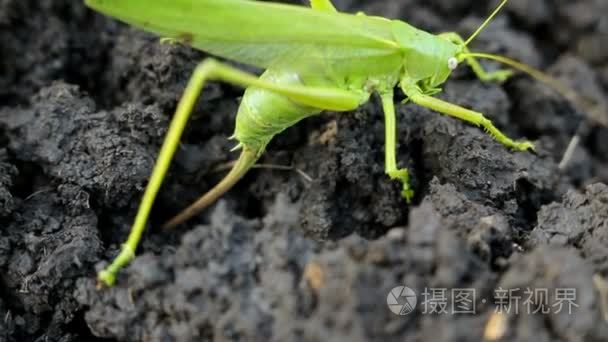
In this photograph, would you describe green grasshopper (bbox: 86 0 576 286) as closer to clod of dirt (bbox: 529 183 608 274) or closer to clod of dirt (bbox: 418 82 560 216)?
clod of dirt (bbox: 418 82 560 216)

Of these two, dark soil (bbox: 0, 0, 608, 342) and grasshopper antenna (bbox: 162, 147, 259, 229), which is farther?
grasshopper antenna (bbox: 162, 147, 259, 229)

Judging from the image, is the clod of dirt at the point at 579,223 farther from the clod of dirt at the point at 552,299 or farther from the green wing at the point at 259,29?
the green wing at the point at 259,29

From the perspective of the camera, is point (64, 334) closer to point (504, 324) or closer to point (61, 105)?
point (61, 105)

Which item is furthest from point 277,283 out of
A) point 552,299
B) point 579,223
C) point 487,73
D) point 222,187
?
point 487,73

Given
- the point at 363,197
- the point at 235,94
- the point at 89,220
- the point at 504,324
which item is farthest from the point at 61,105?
the point at 504,324

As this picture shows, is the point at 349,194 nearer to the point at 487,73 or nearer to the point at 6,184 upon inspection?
the point at 487,73

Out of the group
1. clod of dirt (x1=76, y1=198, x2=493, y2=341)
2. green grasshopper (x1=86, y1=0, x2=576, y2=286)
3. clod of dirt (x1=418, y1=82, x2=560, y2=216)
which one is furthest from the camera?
clod of dirt (x1=418, y1=82, x2=560, y2=216)

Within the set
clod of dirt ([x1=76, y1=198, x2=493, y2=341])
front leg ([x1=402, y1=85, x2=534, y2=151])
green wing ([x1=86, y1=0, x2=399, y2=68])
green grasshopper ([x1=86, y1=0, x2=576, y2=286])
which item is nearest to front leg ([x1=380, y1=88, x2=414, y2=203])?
green grasshopper ([x1=86, y1=0, x2=576, y2=286])
